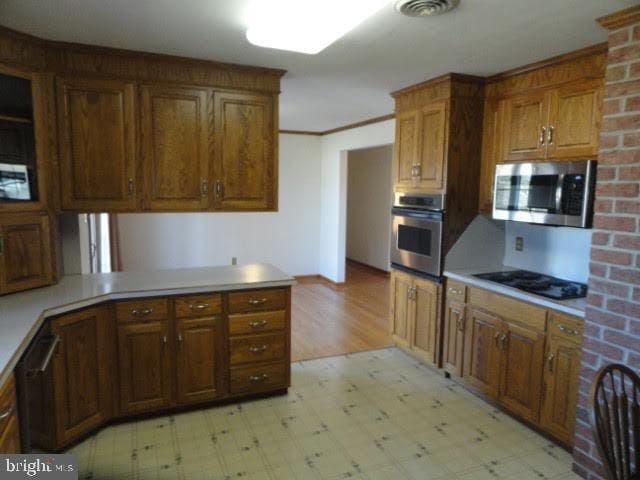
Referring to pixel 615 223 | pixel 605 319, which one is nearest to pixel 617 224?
pixel 615 223

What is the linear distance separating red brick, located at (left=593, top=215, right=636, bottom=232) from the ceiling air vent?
1.26m

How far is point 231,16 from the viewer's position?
212cm

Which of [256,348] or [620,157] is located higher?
[620,157]

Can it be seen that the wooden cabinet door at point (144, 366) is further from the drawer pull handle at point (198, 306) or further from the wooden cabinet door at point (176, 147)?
the wooden cabinet door at point (176, 147)

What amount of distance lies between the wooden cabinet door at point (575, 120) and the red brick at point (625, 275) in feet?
2.59

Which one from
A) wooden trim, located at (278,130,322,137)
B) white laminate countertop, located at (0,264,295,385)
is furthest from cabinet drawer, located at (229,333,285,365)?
wooden trim, located at (278,130,322,137)

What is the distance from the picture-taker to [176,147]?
2.94 meters

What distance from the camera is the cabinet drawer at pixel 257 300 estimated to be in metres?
2.88

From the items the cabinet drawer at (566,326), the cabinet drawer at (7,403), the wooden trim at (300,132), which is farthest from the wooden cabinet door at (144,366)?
the wooden trim at (300,132)

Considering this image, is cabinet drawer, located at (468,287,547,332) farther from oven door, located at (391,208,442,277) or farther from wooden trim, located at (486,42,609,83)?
wooden trim, located at (486,42,609,83)

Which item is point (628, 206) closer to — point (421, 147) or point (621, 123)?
point (621, 123)

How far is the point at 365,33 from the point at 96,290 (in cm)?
216

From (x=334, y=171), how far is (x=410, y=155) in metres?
2.82

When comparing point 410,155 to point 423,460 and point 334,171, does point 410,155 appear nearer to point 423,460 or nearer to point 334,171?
point 423,460
